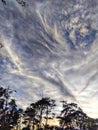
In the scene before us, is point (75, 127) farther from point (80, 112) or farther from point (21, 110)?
point (21, 110)

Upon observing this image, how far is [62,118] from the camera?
81375 mm

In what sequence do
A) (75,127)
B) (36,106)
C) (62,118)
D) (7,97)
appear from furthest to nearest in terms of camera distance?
(75,127), (62,118), (36,106), (7,97)

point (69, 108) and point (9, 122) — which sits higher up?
point (69, 108)

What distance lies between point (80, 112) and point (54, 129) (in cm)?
991

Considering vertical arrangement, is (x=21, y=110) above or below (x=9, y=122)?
above

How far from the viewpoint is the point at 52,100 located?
245ft

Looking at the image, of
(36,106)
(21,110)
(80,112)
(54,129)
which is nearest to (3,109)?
(36,106)

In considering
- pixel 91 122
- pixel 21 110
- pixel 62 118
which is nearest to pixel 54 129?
pixel 62 118

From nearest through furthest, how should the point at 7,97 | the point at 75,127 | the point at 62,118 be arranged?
the point at 7,97 → the point at 62,118 → the point at 75,127

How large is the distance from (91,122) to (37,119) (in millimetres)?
29463

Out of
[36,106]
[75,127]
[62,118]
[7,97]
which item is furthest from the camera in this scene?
[75,127]

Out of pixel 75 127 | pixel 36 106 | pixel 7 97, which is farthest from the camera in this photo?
pixel 75 127

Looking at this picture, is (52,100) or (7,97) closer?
(7,97)

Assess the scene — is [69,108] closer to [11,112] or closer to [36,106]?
[36,106]
